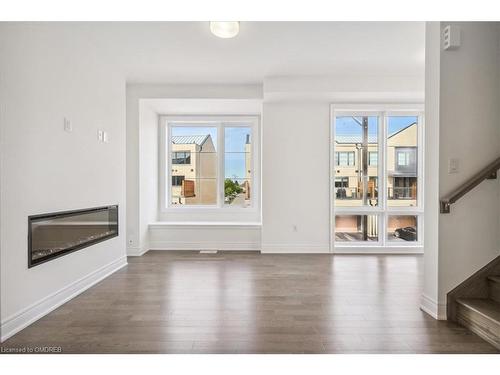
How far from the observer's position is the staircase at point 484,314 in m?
2.24

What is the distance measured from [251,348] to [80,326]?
1.36 m

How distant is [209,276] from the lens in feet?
13.0

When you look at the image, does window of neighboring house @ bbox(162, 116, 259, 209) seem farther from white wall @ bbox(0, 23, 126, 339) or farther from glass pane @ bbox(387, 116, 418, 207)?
glass pane @ bbox(387, 116, 418, 207)

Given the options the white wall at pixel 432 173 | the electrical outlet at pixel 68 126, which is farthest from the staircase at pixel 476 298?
the electrical outlet at pixel 68 126

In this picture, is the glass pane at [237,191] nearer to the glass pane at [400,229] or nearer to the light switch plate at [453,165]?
the glass pane at [400,229]

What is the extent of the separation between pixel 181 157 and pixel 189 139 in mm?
373

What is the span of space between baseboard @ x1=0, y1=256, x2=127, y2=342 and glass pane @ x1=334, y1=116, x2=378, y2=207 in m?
3.74

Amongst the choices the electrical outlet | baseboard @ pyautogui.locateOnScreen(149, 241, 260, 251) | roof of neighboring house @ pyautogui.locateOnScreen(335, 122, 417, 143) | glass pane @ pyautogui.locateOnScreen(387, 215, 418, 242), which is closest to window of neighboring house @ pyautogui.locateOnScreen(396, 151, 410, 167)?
roof of neighboring house @ pyautogui.locateOnScreen(335, 122, 417, 143)

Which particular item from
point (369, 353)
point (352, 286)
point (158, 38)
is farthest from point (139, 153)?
point (369, 353)

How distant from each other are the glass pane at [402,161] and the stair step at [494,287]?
304 cm

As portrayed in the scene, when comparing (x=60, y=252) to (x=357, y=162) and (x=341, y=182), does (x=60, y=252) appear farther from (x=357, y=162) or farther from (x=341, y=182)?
(x=357, y=162)

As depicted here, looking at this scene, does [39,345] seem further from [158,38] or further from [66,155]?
[158,38]

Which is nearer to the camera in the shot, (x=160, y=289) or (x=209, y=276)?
(x=160, y=289)
